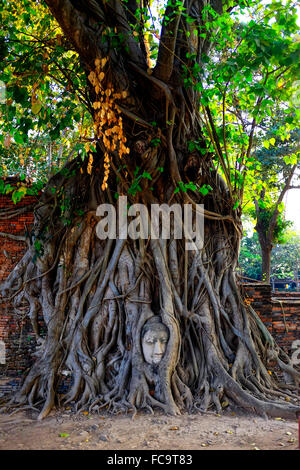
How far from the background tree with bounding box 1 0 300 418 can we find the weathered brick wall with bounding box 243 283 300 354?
1.66ft

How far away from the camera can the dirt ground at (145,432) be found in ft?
10.2

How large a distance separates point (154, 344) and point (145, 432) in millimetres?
1042

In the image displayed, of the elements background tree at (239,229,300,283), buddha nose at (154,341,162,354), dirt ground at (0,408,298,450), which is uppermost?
background tree at (239,229,300,283)

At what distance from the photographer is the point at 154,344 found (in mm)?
4273

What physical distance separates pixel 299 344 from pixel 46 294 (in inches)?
150

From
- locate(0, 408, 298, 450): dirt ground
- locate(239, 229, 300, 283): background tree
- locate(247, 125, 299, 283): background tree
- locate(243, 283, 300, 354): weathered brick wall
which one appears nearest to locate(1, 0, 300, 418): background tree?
locate(0, 408, 298, 450): dirt ground

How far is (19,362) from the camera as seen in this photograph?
5254mm

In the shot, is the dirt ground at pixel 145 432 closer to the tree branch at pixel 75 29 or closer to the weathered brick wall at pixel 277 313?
the weathered brick wall at pixel 277 313

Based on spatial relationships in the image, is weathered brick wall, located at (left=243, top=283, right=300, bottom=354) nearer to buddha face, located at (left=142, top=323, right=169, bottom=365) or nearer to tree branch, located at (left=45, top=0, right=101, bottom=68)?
buddha face, located at (left=142, top=323, right=169, bottom=365)

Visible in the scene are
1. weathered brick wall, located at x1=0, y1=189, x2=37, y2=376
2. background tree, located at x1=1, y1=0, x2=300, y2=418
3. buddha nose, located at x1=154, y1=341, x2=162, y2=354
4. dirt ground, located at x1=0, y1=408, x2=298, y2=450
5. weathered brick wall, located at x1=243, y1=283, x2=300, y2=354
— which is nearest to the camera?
dirt ground, located at x1=0, y1=408, x2=298, y2=450

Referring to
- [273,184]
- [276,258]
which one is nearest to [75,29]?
[273,184]

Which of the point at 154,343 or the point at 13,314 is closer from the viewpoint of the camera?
the point at 154,343

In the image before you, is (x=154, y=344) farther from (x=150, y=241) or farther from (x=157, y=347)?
(x=150, y=241)

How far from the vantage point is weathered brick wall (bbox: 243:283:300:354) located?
5707mm
